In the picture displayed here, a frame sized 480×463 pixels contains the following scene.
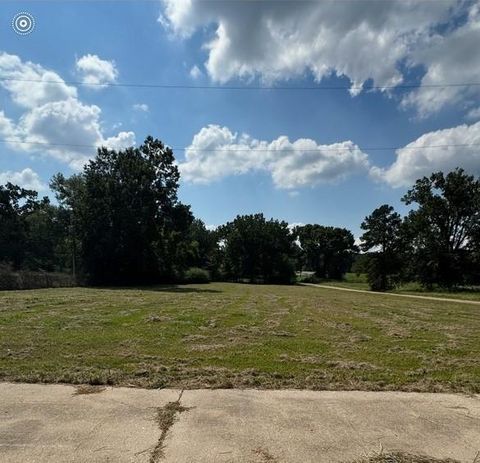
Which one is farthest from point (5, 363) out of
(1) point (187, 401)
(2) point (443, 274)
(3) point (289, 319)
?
(2) point (443, 274)

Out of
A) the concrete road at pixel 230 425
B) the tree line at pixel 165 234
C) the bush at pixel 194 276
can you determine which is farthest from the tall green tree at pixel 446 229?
the concrete road at pixel 230 425

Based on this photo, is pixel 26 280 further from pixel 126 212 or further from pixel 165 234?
pixel 165 234

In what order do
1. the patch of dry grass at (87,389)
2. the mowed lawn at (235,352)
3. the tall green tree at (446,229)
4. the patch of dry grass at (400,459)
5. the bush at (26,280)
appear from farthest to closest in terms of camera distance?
the tall green tree at (446,229)
the bush at (26,280)
the mowed lawn at (235,352)
the patch of dry grass at (87,389)
the patch of dry grass at (400,459)

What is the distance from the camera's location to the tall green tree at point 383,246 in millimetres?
56750

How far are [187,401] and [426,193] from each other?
5760 cm

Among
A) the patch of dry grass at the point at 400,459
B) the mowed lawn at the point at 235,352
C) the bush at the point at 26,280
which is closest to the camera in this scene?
the patch of dry grass at the point at 400,459

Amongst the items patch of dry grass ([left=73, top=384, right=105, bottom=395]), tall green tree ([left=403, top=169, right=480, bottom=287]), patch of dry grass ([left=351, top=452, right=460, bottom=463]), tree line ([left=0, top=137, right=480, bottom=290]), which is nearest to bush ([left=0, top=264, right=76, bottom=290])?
tree line ([left=0, top=137, right=480, bottom=290])

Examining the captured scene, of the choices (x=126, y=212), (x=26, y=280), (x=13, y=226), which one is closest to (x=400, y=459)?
(x=26, y=280)

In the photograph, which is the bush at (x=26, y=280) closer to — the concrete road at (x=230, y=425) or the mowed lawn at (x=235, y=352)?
the mowed lawn at (x=235, y=352)

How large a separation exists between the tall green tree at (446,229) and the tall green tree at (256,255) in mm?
30270

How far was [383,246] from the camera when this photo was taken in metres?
64.9

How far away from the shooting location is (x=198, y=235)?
96.5 meters

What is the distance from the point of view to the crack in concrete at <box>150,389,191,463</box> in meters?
3.57

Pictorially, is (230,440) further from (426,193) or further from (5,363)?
(426,193)
